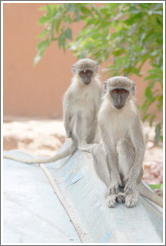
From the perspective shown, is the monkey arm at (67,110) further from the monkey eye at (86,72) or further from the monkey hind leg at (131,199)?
the monkey hind leg at (131,199)

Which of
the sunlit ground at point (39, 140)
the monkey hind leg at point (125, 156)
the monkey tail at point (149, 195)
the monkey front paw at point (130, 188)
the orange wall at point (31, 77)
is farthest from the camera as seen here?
the orange wall at point (31, 77)

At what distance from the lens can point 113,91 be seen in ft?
11.5

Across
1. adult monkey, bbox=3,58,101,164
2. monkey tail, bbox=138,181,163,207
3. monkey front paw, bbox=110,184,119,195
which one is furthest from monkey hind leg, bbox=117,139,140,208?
adult monkey, bbox=3,58,101,164

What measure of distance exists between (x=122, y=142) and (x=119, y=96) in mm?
419

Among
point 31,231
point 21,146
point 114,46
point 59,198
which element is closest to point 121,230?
point 31,231

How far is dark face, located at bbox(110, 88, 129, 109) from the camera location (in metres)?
3.48

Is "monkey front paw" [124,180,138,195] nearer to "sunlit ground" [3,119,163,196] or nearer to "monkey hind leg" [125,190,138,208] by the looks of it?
"monkey hind leg" [125,190,138,208]

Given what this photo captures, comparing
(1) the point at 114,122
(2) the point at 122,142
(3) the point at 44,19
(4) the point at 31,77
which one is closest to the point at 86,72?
(3) the point at 44,19

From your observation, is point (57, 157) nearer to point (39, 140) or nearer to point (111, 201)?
point (111, 201)

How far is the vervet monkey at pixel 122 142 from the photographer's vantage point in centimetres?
346

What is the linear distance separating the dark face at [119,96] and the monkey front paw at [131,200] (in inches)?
30.2

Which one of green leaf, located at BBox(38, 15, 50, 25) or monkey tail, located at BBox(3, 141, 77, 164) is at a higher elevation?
green leaf, located at BBox(38, 15, 50, 25)

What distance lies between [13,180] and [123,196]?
1.51 metres

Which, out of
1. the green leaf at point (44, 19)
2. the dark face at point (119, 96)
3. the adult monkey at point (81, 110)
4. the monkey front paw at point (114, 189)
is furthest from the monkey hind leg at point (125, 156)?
the green leaf at point (44, 19)
